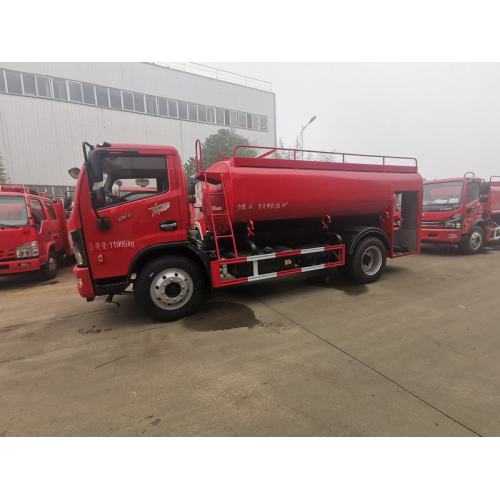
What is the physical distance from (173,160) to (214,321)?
240 cm

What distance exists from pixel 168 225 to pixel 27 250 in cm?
440

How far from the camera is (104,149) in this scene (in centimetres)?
388

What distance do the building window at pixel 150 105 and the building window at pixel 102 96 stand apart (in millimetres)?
2700

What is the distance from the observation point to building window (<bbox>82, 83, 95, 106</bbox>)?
19.1m

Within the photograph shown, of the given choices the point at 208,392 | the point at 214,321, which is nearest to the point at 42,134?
the point at 214,321

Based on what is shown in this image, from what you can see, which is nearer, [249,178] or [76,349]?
[76,349]

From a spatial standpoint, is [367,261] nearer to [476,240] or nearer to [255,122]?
[476,240]

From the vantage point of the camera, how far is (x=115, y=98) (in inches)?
791

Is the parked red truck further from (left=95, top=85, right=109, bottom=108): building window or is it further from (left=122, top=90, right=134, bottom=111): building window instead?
(left=95, top=85, right=109, bottom=108): building window

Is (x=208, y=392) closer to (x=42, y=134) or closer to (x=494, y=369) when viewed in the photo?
(x=494, y=369)

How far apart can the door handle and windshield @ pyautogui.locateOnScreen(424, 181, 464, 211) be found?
27.0ft

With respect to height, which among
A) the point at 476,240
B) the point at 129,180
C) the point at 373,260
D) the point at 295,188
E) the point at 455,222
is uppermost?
the point at 129,180

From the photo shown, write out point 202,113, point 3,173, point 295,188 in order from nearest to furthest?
point 295,188 → point 3,173 → point 202,113

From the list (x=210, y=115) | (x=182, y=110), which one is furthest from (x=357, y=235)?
(x=210, y=115)
